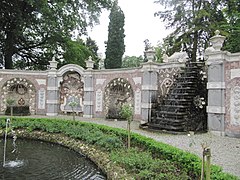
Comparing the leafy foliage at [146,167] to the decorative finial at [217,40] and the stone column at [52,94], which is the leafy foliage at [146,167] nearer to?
the decorative finial at [217,40]

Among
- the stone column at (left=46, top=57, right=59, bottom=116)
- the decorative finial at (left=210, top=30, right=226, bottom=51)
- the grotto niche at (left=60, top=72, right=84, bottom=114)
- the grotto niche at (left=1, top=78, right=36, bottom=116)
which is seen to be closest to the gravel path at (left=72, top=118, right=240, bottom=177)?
the decorative finial at (left=210, top=30, right=226, bottom=51)

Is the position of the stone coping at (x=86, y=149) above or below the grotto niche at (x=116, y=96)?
below

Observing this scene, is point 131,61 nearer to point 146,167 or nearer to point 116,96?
point 116,96

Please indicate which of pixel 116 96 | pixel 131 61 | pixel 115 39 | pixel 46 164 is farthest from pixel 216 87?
pixel 131 61

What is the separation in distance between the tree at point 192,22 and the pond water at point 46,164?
1264 centimetres

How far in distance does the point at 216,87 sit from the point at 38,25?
14548 mm

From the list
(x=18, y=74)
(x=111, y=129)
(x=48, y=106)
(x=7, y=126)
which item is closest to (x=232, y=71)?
(x=111, y=129)

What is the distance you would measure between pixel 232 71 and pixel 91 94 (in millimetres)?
7919

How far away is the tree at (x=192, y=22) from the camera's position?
668 inches

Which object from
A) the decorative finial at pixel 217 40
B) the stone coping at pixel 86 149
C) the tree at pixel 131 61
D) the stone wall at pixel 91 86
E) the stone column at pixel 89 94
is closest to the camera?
the stone coping at pixel 86 149

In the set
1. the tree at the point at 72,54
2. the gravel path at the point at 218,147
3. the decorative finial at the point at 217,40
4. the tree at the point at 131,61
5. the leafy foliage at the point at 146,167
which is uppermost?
the tree at the point at 131,61

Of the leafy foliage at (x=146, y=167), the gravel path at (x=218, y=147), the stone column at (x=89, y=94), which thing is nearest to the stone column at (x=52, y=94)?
the stone column at (x=89, y=94)

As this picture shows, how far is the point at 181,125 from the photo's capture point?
9023 mm

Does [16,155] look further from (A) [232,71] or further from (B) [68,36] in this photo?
(B) [68,36]
